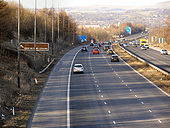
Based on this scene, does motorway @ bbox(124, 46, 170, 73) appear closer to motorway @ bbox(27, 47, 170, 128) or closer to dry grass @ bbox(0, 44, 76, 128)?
motorway @ bbox(27, 47, 170, 128)

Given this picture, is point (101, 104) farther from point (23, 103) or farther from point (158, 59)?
point (158, 59)

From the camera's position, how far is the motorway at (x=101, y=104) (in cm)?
2005

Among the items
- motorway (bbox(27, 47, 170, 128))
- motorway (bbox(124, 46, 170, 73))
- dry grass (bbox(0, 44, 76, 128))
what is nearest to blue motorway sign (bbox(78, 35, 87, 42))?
motorway (bbox(124, 46, 170, 73))

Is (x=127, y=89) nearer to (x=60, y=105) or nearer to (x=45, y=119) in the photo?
(x=60, y=105)

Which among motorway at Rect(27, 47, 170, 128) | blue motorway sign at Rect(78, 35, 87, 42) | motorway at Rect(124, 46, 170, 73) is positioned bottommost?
motorway at Rect(27, 47, 170, 128)

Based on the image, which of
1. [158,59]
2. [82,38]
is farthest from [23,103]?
[82,38]

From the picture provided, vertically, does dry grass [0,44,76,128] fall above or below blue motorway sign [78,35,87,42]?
below

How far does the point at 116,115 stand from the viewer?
71.9 ft

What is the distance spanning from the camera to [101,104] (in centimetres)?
2561

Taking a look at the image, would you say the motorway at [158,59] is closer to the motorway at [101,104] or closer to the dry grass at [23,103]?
the motorway at [101,104]

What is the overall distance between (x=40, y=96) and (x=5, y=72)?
26.3 ft

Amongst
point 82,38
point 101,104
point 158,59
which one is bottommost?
point 101,104

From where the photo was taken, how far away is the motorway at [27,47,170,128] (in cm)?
2005

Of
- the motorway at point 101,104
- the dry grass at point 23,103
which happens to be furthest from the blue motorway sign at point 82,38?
the dry grass at point 23,103
